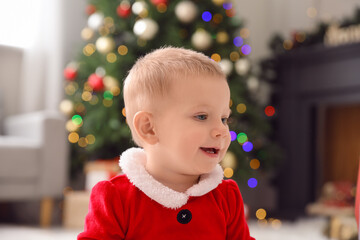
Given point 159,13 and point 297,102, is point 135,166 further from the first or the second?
point 297,102

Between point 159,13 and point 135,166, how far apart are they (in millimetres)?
2071

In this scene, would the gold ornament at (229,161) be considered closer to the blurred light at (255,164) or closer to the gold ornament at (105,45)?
the blurred light at (255,164)

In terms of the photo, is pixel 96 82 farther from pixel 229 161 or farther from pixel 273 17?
pixel 273 17

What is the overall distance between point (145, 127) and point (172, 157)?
0.08 meters

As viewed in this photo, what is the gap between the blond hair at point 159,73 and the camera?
879mm

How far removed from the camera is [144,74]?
0.89 m

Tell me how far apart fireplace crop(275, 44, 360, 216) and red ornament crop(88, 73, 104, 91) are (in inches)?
53.5

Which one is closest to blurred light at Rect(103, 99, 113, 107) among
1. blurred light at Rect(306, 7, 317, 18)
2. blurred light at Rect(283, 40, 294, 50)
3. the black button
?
blurred light at Rect(283, 40, 294, 50)

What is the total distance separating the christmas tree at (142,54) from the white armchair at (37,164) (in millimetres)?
243

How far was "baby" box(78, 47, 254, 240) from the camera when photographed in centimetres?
86

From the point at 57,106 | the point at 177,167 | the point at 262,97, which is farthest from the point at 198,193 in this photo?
the point at 262,97

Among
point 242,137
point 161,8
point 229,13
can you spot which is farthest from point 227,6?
point 242,137

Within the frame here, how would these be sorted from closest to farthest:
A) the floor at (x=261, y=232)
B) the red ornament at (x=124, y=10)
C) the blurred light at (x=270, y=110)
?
the floor at (x=261, y=232), the red ornament at (x=124, y=10), the blurred light at (x=270, y=110)

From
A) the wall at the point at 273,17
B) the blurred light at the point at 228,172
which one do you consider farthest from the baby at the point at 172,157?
the wall at the point at 273,17
